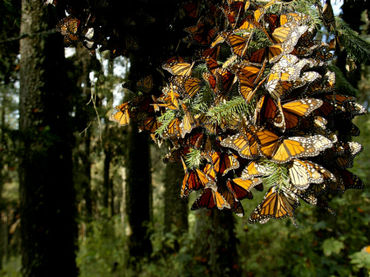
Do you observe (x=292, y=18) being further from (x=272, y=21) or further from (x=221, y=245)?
(x=221, y=245)

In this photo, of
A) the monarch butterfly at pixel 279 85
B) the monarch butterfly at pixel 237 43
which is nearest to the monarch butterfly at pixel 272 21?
the monarch butterfly at pixel 237 43

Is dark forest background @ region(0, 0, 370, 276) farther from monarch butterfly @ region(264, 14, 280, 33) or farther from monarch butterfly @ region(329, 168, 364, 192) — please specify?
monarch butterfly @ region(329, 168, 364, 192)

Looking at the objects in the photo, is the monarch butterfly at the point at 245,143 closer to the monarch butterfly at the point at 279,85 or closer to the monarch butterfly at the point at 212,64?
the monarch butterfly at the point at 279,85

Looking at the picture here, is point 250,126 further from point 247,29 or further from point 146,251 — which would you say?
point 146,251

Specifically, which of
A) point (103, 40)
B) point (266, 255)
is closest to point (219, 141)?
point (103, 40)

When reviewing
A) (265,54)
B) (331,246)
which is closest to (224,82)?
(265,54)

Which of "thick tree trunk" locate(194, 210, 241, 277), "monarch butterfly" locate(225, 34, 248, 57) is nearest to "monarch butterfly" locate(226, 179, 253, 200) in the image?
"monarch butterfly" locate(225, 34, 248, 57)

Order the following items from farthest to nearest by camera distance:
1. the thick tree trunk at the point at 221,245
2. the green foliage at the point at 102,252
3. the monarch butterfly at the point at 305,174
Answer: the green foliage at the point at 102,252 → the thick tree trunk at the point at 221,245 → the monarch butterfly at the point at 305,174
